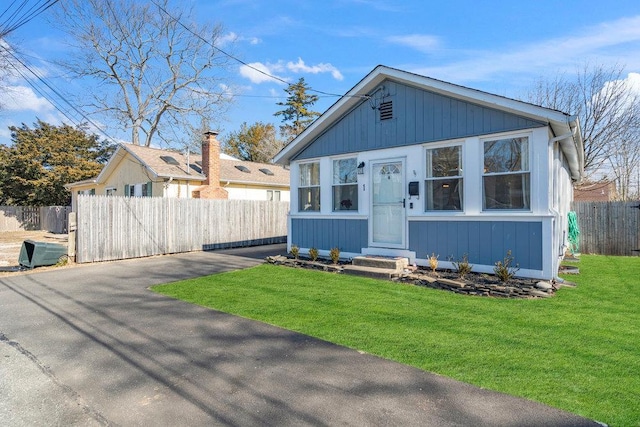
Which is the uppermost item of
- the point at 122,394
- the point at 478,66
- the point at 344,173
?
the point at 478,66

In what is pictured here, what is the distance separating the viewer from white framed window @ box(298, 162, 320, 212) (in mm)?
10422

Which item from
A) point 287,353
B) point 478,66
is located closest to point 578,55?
point 478,66

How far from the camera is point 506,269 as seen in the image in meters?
6.73

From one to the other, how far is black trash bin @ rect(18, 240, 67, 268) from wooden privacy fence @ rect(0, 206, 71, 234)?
17.2 metres

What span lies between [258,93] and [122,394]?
1671 centimetres

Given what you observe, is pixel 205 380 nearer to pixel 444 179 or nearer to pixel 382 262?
pixel 382 262

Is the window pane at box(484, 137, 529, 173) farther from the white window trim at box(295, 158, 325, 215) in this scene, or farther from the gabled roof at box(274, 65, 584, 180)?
the white window trim at box(295, 158, 325, 215)

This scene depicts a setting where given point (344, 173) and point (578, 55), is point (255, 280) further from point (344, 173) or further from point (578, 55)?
point (578, 55)

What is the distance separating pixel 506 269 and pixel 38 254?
1143 centimetres

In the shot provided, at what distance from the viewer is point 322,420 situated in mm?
2762

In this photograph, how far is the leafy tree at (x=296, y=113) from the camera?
3759 cm

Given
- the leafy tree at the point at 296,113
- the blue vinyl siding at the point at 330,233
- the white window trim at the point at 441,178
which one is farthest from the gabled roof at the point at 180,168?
the leafy tree at the point at 296,113

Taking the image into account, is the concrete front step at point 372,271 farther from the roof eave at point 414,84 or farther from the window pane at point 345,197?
the roof eave at point 414,84

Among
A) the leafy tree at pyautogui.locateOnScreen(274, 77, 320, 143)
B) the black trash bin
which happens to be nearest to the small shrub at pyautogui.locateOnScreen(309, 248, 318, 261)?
the black trash bin
